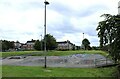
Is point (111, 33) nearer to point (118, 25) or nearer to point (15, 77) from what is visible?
point (118, 25)

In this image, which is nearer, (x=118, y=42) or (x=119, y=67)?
(x=118, y=42)

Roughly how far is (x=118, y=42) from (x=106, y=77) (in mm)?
2771

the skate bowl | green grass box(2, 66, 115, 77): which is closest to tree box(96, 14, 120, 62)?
green grass box(2, 66, 115, 77)

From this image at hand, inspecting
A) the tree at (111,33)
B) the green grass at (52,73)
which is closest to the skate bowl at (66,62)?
the green grass at (52,73)

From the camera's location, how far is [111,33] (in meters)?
20.1

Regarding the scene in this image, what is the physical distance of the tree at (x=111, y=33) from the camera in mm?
19656

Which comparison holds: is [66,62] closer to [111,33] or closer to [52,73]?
[52,73]

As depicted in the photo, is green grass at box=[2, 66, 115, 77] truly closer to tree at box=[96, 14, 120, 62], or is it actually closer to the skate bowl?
tree at box=[96, 14, 120, 62]

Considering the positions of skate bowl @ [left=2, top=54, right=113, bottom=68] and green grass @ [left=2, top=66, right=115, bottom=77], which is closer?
green grass @ [left=2, top=66, right=115, bottom=77]

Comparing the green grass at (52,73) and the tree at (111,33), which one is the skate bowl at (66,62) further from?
the tree at (111,33)

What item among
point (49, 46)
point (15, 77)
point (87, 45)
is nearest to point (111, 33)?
point (15, 77)

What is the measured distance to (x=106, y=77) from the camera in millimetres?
20484

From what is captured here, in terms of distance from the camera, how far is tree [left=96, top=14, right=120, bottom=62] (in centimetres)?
1966

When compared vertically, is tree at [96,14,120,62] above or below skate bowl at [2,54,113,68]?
above
